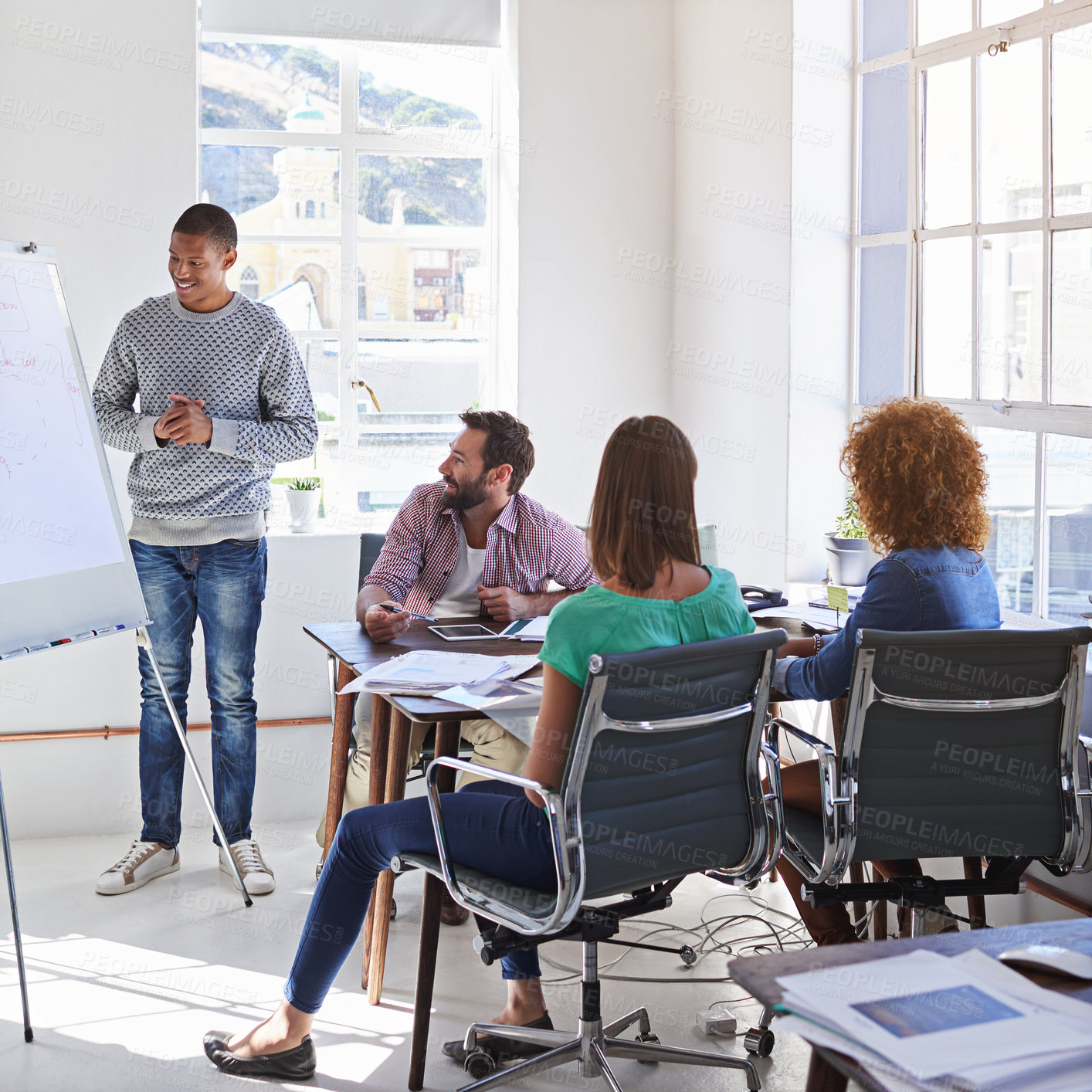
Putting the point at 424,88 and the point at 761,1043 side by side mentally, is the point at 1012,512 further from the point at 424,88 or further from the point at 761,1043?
the point at 424,88

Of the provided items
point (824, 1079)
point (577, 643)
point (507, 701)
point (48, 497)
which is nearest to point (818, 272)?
point (507, 701)

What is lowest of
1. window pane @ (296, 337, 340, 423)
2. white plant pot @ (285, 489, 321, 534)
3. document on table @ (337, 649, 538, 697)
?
document on table @ (337, 649, 538, 697)

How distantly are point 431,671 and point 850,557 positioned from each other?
149 centimetres

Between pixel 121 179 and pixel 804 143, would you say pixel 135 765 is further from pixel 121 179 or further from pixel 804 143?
pixel 804 143

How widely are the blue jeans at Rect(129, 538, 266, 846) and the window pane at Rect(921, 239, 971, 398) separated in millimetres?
1986

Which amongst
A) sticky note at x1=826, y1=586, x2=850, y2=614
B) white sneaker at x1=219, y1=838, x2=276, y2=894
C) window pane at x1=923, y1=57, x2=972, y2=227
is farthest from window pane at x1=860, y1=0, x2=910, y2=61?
white sneaker at x1=219, y1=838, x2=276, y2=894

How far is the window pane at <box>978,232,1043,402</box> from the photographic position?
121 inches

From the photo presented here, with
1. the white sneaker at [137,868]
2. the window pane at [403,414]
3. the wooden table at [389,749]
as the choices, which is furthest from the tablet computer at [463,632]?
the window pane at [403,414]

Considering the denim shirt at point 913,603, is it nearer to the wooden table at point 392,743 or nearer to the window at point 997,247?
the wooden table at point 392,743

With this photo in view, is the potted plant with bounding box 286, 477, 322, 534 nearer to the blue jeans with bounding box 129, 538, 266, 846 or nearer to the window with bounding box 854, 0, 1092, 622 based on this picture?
the blue jeans with bounding box 129, 538, 266, 846

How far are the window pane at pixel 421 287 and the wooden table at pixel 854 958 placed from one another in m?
3.46

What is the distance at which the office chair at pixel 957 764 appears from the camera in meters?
2.04

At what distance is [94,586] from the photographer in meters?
2.82

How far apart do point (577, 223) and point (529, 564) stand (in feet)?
4.96
